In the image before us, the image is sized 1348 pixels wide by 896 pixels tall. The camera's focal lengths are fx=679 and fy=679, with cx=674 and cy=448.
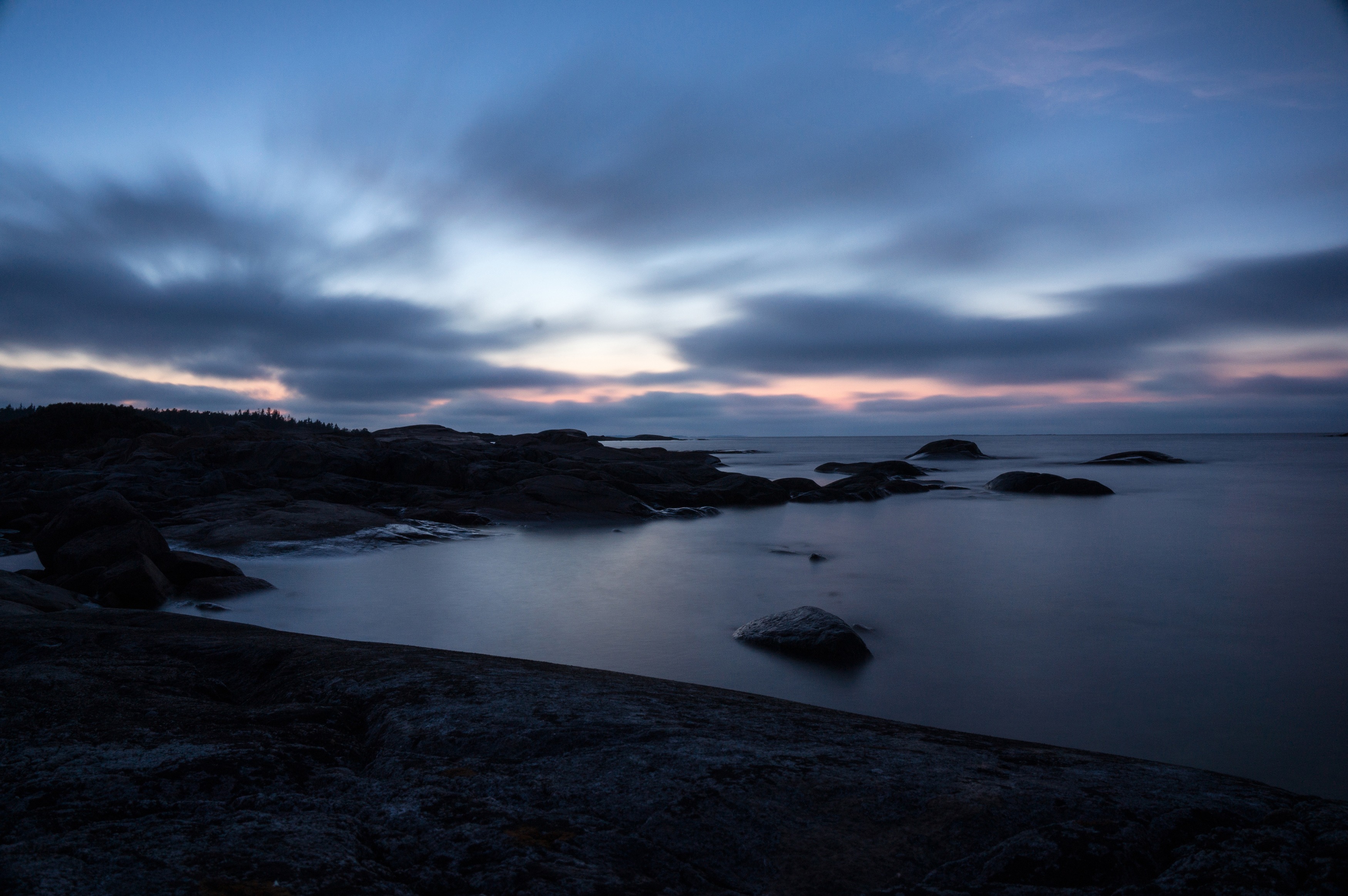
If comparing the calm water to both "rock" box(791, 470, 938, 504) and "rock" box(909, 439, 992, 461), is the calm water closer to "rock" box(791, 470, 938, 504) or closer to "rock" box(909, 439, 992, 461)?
"rock" box(791, 470, 938, 504)

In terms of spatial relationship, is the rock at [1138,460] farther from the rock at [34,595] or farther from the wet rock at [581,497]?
the rock at [34,595]

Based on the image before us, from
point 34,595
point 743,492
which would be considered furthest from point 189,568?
point 743,492

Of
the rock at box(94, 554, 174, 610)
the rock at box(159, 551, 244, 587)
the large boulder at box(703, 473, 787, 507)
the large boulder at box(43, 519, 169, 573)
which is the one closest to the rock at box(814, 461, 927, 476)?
the large boulder at box(703, 473, 787, 507)

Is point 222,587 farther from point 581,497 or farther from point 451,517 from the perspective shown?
point 581,497

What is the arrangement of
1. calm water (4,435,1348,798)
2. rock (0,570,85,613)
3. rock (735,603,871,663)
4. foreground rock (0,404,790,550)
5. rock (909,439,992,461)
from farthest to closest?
1. rock (909,439,992,461)
2. foreground rock (0,404,790,550)
3. rock (735,603,871,663)
4. rock (0,570,85,613)
5. calm water (4,435,1348,798)

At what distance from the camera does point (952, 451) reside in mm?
67562

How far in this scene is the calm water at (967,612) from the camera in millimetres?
6227

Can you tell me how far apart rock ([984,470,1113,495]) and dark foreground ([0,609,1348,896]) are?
92.4 ft

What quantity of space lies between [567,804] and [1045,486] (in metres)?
30.9

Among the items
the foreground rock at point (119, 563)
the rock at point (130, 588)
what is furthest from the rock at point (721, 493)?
the rock at point (130, 588)

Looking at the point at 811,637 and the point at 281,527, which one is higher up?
the point at 281,527

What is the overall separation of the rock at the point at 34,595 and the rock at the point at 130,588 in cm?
98

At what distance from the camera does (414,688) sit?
152 inches

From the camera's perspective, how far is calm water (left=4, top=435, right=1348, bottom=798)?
623 centimetres
